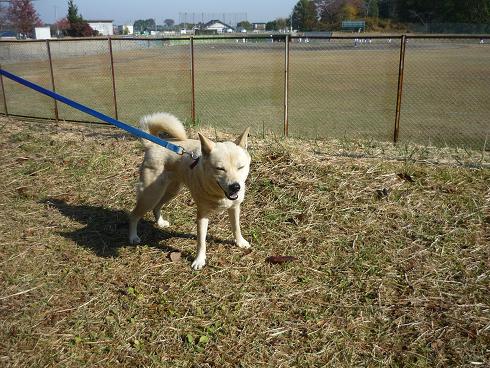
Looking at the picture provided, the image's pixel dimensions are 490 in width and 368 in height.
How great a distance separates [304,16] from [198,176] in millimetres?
75319

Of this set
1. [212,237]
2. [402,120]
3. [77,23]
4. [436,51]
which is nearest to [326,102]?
[402,120]

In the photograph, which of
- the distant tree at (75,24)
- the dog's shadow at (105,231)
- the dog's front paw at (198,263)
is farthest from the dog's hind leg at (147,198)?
the distant tree at (75,24)

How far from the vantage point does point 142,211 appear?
14.3ft

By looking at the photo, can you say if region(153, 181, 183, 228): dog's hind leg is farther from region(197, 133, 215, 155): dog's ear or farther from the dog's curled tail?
region(197, 133, 215, 155): dog's ear

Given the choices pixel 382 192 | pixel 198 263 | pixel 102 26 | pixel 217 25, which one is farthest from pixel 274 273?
pixel 102 26

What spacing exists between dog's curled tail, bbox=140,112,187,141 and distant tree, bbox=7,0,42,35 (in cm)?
6672

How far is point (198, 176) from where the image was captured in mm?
3676

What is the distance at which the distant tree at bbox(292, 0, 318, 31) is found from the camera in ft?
236

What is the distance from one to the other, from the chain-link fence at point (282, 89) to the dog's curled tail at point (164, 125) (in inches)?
158

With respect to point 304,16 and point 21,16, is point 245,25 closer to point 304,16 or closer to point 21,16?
point 304,16

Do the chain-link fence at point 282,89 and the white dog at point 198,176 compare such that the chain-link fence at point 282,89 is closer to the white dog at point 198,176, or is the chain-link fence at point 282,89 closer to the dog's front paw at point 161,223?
the dog's front paw at point 161,223

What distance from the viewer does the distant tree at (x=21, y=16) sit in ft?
200

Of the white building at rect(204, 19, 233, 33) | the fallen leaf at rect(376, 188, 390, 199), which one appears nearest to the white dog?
the fallen leaf at rect(376, 188, 390, 199)

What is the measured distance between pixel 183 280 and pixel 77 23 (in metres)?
68.2
